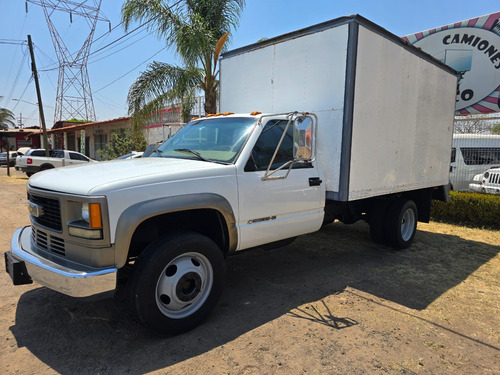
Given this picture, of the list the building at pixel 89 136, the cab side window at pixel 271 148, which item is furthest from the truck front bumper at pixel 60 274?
the building at pixel 89 136

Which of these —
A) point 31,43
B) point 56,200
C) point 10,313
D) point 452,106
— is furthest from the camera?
point 31,43

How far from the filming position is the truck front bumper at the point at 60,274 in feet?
8.94

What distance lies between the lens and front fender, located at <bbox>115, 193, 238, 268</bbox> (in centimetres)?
288

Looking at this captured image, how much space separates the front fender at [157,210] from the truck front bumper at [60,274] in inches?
6.8

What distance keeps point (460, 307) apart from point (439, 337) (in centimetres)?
89

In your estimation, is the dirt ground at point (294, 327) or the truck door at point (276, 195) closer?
the dirt ground at point (294, 327)

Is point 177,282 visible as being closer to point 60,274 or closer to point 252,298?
point 60,274

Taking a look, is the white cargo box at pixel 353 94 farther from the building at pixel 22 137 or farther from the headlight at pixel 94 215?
the building at pixel 22 137

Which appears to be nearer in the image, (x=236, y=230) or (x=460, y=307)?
(x=236, y=230)

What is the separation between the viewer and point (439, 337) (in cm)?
338

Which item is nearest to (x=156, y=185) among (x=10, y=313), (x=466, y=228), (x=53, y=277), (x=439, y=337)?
(x=53, y=277)

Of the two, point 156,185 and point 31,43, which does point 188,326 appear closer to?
point 156,185

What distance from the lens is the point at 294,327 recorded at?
349 centimetres

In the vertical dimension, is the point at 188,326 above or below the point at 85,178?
below
